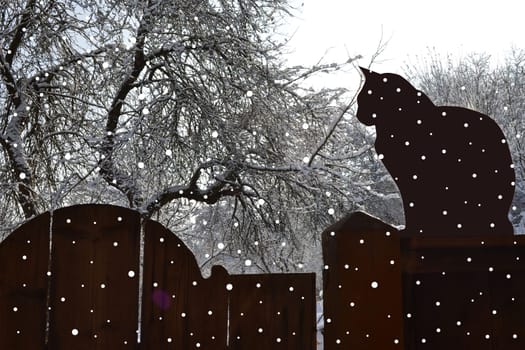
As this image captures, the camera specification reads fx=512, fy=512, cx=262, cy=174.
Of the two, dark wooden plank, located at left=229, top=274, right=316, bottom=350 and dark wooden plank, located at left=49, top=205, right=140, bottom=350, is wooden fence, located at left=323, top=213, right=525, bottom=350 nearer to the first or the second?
dark wooden plank, located at left=229, top=274, right=316, bottom=350

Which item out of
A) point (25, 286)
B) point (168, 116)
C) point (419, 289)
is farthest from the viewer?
point (168, 116)

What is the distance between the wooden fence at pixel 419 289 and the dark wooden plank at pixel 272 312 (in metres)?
0.05

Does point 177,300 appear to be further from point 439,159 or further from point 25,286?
point 439,159

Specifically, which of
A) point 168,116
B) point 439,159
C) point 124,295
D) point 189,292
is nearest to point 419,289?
point 439,159

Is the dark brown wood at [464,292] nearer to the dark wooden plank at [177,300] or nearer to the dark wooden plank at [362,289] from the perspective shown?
the dark wooden plank at [362,289]

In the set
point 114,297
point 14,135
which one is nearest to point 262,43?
point 14,135

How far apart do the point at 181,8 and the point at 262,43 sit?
0.92 m

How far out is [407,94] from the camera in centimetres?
137

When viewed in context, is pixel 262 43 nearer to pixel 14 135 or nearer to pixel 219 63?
pixel 219 63

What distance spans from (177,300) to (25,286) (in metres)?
0.34

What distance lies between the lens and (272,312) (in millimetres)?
1186

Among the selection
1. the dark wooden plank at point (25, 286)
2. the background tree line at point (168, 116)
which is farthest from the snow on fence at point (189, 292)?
the background tree line at point (168, 116)

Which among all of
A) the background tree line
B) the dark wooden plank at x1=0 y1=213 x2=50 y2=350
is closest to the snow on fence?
the dark wooden plank at x1=0 y1=213 x2=50 y2=350

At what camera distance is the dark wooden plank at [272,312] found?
117cm
